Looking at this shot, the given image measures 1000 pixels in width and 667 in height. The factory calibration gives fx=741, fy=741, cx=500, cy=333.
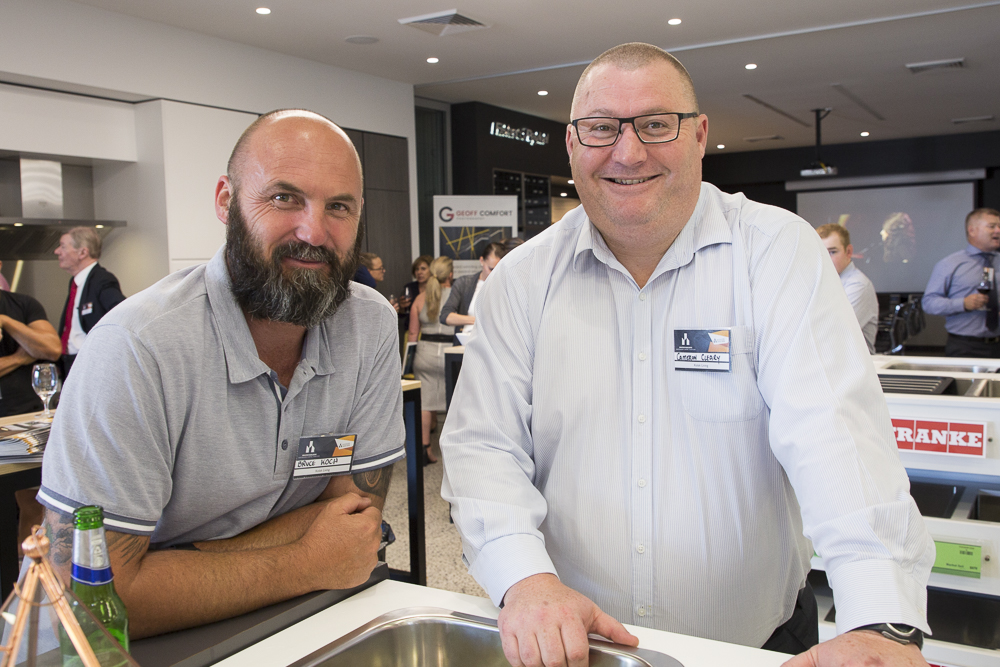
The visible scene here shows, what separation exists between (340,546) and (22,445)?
4.50ft

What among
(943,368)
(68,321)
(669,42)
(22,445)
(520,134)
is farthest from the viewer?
(520,134)

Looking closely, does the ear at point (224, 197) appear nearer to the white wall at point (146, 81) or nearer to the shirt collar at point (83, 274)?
the shirt collar at point (83, 274)

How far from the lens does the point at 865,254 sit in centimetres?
1420

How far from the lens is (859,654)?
2.86 feet

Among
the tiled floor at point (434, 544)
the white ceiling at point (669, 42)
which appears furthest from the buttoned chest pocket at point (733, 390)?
the white ceiling at point (669, 42)

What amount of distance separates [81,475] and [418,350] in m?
5.19

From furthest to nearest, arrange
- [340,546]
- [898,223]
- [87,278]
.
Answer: [898,223] → [87,278] → [340,546]

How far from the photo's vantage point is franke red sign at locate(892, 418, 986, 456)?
7.20ft

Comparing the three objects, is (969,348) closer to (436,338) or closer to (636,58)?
(436,338)

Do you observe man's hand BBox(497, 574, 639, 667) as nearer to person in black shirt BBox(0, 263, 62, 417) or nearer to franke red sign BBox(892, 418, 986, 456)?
franke red sign BBox(892, 418, 986, 456)

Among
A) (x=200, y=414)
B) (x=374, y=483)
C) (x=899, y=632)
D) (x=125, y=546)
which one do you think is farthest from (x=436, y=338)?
(x=899, y=632)

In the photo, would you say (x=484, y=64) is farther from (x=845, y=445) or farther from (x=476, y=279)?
(x=845, y=445)

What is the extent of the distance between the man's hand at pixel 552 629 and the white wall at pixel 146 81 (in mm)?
5811

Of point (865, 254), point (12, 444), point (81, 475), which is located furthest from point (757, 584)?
point (865, 254)
